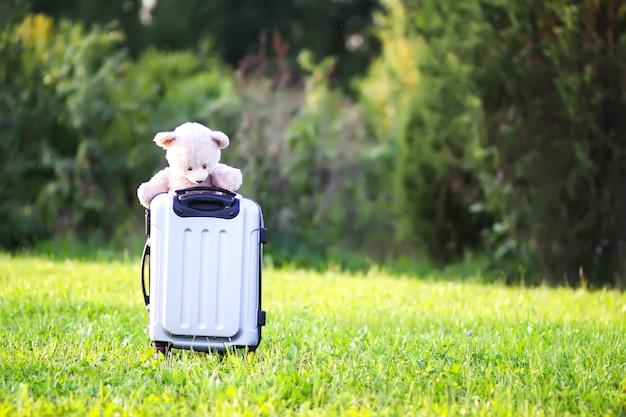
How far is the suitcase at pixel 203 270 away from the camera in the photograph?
13.4 ft

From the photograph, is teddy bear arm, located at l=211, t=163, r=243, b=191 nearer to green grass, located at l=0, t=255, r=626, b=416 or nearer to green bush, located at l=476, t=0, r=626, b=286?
green grass, located at l=0, t=255, r=626, b=416

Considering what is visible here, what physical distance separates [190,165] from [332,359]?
4.08ft

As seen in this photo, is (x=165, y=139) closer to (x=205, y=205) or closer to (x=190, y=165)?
(x=190, y=165)

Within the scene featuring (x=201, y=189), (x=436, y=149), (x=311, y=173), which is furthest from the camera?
(x=311, y=173)

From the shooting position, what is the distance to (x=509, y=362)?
14.0ft

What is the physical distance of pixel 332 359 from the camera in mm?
4207

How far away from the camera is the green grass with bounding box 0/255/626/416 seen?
3523mm

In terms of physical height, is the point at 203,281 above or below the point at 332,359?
above

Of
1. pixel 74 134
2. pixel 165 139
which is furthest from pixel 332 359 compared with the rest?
pixel 74 134

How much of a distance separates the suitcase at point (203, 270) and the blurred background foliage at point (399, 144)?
4.40m

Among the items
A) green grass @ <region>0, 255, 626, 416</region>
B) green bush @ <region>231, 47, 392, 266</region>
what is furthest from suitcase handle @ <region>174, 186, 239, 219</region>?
green bush @ <region>231, 47, 392, 266</region>

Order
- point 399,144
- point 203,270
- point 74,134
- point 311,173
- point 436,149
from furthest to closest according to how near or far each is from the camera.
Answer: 1. point 74,134
2. point 311,173
3. point 399,144
4. point 436,149
5. point 203,270

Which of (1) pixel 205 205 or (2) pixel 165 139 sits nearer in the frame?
(1) pixel 205 205

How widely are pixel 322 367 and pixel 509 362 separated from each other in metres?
0.97
